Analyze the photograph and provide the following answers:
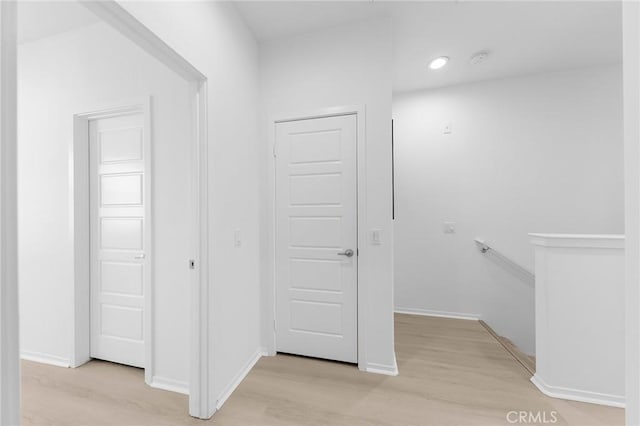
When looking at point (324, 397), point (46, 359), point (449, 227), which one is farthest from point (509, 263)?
point (46, 359)

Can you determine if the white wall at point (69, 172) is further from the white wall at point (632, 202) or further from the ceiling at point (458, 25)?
the white wall at point (632, 202)

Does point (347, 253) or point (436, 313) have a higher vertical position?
point (347, 253)

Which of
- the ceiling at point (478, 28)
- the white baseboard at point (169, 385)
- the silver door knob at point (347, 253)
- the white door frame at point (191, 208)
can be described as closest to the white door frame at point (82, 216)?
the white door frame at point (191, 208)

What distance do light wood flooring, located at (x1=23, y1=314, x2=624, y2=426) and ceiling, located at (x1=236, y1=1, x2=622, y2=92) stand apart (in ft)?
9.27

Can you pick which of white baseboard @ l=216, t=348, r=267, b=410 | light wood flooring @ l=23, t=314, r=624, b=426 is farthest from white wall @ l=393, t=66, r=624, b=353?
white baseboard @ l=216, t=348, r=267, b=410

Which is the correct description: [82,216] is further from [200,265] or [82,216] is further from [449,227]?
[449,227]

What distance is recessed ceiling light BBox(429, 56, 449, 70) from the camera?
286cm

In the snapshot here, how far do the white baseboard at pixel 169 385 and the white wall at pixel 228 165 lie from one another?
327 mm

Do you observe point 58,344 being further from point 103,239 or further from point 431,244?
point 431,244

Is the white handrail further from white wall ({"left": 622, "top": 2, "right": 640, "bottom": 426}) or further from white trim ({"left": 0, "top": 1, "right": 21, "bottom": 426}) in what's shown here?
white trim ({"left": 0, "top": 1, "right": 21, "bottom": 426})

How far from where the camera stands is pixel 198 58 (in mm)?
1686

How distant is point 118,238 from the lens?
2305mm

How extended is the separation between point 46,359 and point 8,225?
2.44 metres

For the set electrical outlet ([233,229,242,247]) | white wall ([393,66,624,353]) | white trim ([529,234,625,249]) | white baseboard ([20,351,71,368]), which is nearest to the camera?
white trim ([529,234,625,249])
